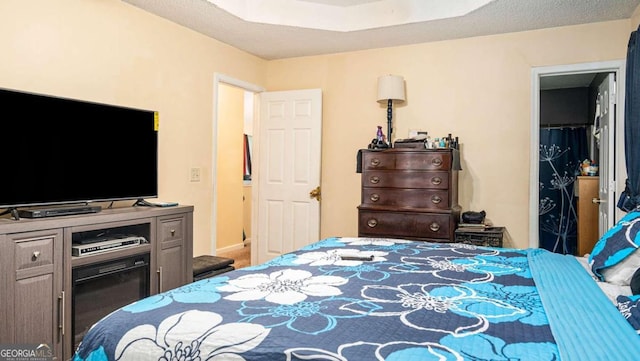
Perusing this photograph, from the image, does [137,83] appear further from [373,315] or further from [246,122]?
[246,122]

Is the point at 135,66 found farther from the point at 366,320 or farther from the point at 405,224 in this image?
the point at 366,320

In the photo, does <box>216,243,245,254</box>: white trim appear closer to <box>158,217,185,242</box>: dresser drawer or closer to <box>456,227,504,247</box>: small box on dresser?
<box>158,217,185,242</box>: dresser drawer

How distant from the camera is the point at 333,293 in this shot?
1.48 meters

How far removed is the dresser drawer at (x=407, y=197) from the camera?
3678 mm

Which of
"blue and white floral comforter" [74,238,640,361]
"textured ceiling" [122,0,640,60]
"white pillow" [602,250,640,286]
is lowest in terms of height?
"blue and white floral comforter" [74,238,640,361]

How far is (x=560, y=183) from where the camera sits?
5.84m

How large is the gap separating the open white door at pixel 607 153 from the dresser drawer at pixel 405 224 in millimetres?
1383

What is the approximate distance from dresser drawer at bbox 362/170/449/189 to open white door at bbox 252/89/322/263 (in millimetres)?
846

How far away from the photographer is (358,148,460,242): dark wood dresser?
3.66m

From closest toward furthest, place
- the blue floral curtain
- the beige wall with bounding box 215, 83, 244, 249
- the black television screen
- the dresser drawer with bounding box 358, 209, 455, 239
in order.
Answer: the black television screen → the dresser drawer with bounding box 358, 209, 455, 239 → the blue floral curtain → the beige wall with bounding box 215, 83, 244, 249

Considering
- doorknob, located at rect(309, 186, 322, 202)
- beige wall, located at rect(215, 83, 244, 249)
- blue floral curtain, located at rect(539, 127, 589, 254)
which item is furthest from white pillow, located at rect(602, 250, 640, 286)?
beige wall, located at rect(215, 83, 244, 249)

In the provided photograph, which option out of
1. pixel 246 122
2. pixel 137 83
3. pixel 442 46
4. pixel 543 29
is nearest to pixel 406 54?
pixel 442 46

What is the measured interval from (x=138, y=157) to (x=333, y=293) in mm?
2265

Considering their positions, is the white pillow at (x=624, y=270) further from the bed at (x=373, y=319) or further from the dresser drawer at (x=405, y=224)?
the dresser drawer at (x=405, y=224)
